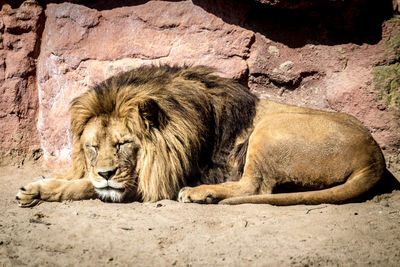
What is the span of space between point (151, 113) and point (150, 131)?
147 mm

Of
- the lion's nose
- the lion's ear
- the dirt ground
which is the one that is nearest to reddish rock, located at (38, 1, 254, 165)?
the lion's ear

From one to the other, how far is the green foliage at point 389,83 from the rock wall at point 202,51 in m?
0.02

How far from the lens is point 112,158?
3.53m

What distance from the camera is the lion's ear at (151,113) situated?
3627mm

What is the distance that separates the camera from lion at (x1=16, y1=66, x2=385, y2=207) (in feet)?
11.5

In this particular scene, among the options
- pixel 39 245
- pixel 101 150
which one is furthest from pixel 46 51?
pixel 39 245

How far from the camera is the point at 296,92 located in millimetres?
4652

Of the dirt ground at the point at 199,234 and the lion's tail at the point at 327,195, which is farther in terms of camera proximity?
the lion's tail at the point at 327,195

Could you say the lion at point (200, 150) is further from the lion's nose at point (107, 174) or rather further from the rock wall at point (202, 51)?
the rock wall at point (202, 51)

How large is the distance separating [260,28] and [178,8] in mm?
851

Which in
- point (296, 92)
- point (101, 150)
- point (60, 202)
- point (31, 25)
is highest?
point (31, 25)

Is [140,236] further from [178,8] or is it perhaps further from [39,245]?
[178,8]

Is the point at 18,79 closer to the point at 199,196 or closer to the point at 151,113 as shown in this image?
the point at 151,113

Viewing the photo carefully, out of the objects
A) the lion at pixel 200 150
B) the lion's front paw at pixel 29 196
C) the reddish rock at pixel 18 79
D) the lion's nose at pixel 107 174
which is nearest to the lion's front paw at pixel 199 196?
the lion at pixel 200 150
